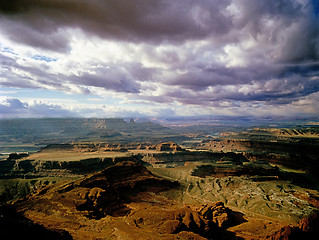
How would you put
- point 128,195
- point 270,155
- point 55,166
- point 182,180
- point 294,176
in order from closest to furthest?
point 128,195
point 182,180
point 294,176
point 55,166
point 270,155

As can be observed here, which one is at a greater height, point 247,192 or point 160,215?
point 160,215

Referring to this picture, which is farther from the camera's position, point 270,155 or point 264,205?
point 270,155

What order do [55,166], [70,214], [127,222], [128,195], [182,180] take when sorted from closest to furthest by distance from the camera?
[127,222] < [70,214] < [128,195] < [182,180] < [55,166]

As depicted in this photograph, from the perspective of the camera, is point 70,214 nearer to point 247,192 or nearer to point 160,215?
point 160,215

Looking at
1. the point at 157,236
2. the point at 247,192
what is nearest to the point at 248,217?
the point at 247,192

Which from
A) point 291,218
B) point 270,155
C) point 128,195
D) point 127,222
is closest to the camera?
point 127,222

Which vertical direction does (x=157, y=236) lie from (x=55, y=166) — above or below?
above

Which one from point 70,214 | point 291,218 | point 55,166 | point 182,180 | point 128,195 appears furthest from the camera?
point 55,166

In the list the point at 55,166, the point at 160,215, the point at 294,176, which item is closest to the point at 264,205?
the point at 160,215

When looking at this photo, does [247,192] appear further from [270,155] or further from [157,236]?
[270,155]
